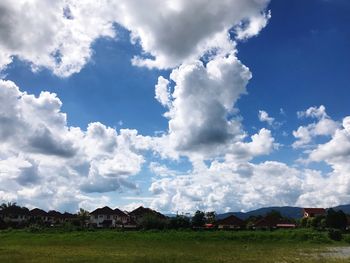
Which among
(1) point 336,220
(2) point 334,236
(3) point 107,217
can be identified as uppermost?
(3) point 107,217

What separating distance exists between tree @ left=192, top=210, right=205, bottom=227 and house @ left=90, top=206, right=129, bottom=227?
4552cm

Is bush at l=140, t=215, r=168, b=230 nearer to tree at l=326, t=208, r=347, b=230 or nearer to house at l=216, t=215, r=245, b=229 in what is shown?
house at l=216, t=215, r=245, b=229

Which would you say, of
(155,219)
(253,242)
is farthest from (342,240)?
(155,219)

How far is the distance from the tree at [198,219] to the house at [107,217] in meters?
45.5

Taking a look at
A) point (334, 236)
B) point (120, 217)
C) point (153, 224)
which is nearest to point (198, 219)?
point (153, 224)

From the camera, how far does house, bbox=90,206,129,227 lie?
495 ft

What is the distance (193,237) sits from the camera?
77938mm

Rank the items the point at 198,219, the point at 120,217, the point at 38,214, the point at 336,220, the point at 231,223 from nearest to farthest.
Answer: the point at 336,220 → the point at 198,219 → the point at 231,223 → the point at 120,217 → the point at 38,214

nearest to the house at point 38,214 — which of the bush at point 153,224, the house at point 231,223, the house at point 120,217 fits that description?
the house at point 120,217

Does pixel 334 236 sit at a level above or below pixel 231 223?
below

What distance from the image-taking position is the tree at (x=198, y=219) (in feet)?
351

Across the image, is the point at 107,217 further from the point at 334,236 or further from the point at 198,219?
the point at 334,236

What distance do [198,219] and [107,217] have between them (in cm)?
5268

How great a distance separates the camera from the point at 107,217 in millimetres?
153500
